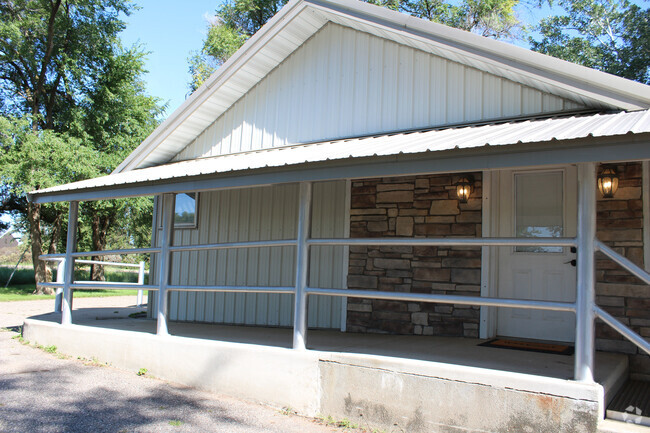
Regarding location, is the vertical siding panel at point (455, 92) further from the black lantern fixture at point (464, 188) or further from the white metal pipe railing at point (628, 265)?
the white metal pipe railing at point (628, 265)

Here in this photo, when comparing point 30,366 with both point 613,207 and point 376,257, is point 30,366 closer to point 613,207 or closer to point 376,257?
point 376,257

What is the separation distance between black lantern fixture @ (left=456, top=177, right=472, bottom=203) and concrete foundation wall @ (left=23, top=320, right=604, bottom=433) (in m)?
2.66

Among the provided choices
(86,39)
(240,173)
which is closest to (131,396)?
(240,173)

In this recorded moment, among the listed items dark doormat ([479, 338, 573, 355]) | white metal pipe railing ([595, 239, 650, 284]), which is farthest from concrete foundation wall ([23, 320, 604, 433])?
dark doormat ([479, 338, 573, 355])

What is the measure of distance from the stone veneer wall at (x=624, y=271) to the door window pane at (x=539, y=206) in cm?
50

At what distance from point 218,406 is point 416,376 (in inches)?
80.4

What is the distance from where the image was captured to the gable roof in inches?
218

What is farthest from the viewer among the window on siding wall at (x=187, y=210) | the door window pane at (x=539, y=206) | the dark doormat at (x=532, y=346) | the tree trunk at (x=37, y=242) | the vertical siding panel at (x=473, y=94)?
the tree trunk at (x=37, y=242)

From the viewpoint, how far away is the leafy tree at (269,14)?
76.3 ft

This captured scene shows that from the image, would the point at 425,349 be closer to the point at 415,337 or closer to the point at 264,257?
the point at 415,337

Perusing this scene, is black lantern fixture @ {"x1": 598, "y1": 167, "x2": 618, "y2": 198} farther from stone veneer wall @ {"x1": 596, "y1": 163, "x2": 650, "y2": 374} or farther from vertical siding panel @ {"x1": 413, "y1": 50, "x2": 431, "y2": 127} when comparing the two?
vertical siding panel @ {"x1": 413, "y1": 50, "x2": 431, "y2": 127}

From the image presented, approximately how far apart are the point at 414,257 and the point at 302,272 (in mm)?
2126

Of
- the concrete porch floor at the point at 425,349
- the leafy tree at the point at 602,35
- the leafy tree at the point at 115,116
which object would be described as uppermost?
the leafy tree at the point at 602,35

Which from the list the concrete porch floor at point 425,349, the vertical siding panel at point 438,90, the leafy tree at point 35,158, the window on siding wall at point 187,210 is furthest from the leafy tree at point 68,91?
the vertical siding panel at point 438,90
